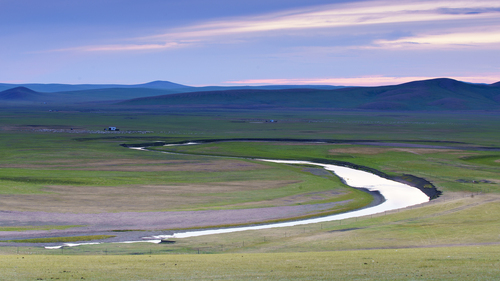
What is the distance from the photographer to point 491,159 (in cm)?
7531

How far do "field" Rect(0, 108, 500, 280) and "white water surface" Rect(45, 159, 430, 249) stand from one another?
1470 mm

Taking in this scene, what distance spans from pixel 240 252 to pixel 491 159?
59446 millimetres

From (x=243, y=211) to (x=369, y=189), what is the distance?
60.9 ft

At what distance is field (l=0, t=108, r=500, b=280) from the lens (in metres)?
21.7

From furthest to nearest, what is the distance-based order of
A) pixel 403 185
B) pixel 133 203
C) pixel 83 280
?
pixel 403 185
pixel 133 203
pixel 83 280

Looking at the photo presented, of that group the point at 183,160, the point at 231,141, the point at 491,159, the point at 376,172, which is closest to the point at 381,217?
the point at 376,172

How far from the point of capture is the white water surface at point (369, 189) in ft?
115

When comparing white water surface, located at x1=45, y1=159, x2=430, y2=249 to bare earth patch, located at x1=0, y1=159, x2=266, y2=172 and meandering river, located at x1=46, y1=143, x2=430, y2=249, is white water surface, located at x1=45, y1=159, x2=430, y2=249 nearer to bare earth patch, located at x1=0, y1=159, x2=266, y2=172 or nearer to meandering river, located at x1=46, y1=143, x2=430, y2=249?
meandering river, located at x1=46, y1=143, x2=430, y2=249

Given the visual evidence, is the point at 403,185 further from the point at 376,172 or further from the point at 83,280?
the point at 83,280

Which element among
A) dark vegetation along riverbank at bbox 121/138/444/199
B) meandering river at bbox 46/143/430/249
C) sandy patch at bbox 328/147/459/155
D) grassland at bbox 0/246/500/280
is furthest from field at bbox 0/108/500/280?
dark vegetation along riverbank at bbox 121/138/444/199

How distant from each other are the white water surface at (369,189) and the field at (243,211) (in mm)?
1470

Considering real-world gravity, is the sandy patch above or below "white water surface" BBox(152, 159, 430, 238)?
above

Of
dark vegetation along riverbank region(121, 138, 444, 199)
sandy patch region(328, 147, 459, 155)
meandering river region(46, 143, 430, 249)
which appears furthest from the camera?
sandy patch region(328, 147, 459, 155)

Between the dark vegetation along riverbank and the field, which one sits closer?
the field
